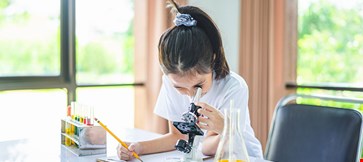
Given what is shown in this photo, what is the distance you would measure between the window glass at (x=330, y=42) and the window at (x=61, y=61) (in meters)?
1.26

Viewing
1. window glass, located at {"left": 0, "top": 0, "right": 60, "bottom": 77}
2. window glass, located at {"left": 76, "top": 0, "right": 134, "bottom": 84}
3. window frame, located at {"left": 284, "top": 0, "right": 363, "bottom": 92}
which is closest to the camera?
window glass, located at {"left": 0, "top": 0, "right": 60, "bottom": 77}

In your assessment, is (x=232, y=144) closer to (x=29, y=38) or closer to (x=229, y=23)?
(x=229, y=23)

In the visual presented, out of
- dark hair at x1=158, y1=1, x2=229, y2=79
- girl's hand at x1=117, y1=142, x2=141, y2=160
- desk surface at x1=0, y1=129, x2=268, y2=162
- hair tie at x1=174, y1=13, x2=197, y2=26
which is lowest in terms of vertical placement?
desk surface at x1=0, y1=129, x2=268, y2=162

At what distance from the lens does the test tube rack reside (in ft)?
4.71

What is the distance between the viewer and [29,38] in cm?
293

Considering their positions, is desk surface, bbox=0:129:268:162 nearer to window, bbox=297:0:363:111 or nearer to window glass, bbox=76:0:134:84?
window glass, bbox=76:0:134:84

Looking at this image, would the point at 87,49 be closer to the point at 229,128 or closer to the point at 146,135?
the point at 146,135

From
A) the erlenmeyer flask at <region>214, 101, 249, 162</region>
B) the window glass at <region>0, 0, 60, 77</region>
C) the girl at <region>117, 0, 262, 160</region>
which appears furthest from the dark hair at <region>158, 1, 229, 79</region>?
the window glass at <region>0, 0, 60, 77</region>

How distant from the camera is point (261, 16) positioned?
303 centimetres

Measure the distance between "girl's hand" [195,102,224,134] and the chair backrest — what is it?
0.37m

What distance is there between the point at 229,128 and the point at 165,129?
2260mm

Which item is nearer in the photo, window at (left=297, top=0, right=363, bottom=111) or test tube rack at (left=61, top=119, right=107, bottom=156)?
test tube rack at (left=61, top=119, right=107, bottom=156)

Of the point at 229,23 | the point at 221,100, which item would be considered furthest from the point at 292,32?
the point at 221,100

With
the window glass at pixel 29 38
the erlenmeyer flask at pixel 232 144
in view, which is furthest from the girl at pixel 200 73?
the window glass at pixel 29 38
